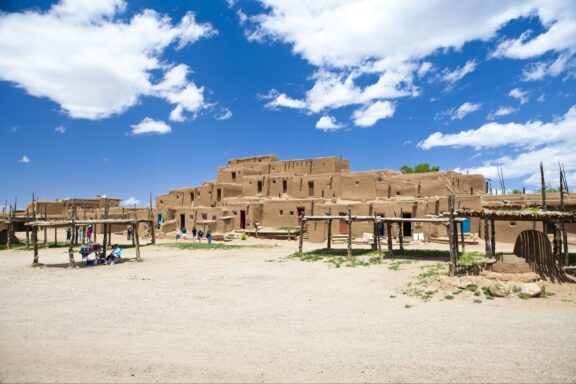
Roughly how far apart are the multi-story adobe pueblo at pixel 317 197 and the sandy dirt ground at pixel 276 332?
12072 millimetres

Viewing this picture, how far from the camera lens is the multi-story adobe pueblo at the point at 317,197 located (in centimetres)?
2639

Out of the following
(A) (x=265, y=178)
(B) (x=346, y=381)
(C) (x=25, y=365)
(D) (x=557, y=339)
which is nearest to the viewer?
(B) (x=346, y=381)

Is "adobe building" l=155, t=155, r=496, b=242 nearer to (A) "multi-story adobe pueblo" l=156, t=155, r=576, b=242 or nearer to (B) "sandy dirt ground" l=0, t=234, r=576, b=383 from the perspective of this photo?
(A) "multi-story adobe pueblo" l=156, t=155, r=576, b=242

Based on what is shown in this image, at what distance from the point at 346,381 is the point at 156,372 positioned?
2.93 metres

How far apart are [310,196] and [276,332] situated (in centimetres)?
2778

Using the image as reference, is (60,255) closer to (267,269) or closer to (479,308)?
(267,269)

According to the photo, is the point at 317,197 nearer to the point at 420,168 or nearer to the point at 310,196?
the point at 310,196

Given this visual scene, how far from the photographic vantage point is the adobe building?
26719 mm

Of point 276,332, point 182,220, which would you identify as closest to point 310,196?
point 182,220

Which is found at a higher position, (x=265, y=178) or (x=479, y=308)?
(x=265, y=178)

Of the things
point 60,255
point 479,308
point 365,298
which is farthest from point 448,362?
point 60,255

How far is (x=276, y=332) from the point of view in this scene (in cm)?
862

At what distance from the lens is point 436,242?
2459 centimetres

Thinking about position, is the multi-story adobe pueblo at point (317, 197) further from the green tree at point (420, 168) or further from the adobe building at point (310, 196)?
the green tree at point (420, 168)
